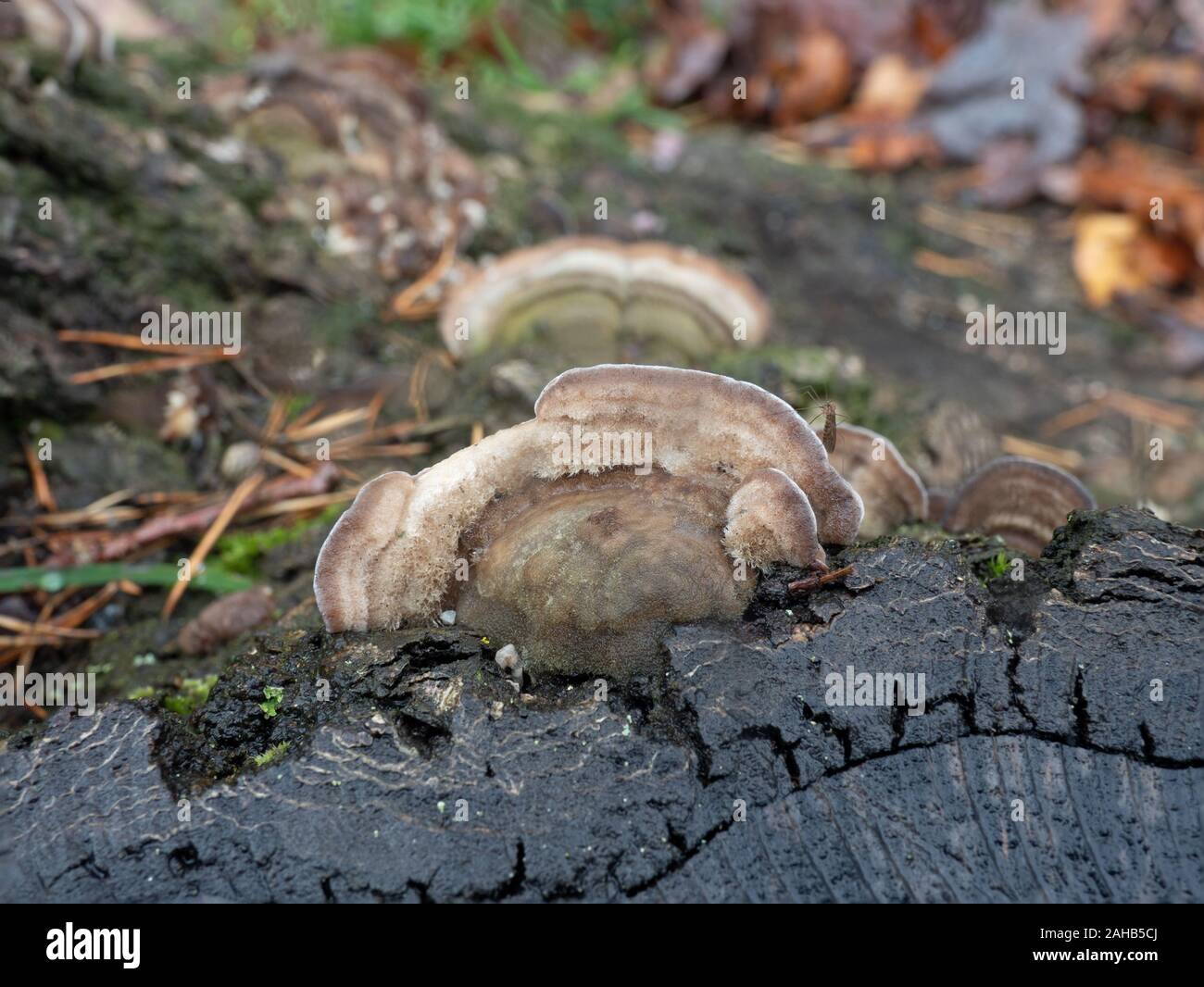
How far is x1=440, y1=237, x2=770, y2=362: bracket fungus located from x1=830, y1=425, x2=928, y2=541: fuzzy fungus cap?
1.21 metres

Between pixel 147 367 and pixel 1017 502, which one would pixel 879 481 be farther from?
pixel 147 367

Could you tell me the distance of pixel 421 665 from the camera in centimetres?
212

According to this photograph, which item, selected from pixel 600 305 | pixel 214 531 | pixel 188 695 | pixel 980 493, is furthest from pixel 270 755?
pixel 600 305

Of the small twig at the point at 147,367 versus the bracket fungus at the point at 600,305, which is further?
the bracket fungus at the point at 600,305

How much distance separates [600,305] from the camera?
3734 millimetres

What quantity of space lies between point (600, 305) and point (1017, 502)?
1802 mm

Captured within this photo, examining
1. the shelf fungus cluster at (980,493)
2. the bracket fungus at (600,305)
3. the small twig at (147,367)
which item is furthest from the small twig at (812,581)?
the small twig at (147,367)

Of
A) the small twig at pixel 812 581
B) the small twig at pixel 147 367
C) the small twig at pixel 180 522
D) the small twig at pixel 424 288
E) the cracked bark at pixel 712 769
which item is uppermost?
the small twig at pixel 424 288

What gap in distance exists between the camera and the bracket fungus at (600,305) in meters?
3.73

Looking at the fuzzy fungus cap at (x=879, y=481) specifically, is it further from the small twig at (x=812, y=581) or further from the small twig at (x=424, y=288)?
the small twig at (x=424, y=288)

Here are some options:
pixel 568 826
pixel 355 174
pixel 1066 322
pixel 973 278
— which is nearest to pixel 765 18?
pixel 973 278

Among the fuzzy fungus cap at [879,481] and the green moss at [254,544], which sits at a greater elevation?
the fuzzy fungus cap at [879,481]

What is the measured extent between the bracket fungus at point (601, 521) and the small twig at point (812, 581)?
0.03 metres

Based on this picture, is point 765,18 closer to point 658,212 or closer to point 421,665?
point 658,212
